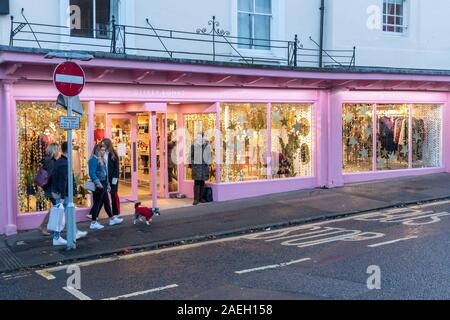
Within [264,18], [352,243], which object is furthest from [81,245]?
[264,18]

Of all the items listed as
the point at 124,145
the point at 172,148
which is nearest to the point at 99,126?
the point at 124,145

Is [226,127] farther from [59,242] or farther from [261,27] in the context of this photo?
[59,242]

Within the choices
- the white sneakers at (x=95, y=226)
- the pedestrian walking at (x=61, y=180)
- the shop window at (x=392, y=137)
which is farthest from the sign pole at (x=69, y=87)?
the shop window at (x=392, y=137)

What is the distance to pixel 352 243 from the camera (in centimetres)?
912

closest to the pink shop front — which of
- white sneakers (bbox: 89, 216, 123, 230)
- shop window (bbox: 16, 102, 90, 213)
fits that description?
shop window (bbox: 16, 102, 90, 213)

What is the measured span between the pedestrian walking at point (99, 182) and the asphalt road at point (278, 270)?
7.61 ft

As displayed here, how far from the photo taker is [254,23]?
47.4 feet

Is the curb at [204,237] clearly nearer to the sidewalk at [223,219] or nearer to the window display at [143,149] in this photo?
→ the sidewalk at [223,219]

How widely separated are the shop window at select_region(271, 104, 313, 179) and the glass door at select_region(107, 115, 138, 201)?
11.8ft

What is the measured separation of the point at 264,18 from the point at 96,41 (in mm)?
4682

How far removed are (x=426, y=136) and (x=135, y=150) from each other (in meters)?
9.28

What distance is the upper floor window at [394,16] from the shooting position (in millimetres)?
16641

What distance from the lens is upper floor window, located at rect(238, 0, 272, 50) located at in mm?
14242

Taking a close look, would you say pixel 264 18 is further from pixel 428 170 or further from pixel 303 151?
pixel 428 170
